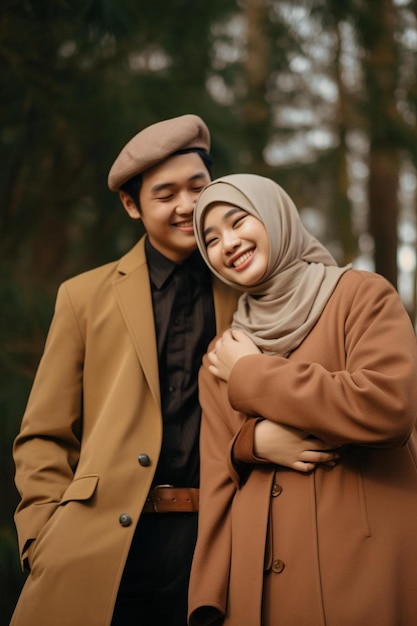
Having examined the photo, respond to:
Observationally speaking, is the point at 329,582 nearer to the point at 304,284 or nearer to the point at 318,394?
the point at 318,394

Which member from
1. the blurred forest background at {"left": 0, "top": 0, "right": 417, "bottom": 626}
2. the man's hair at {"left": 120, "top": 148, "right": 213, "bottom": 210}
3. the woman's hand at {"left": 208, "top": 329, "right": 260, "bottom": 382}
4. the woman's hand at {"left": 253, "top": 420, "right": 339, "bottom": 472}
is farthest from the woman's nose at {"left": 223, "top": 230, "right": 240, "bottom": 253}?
the blurred forest background at {"left": 0, "top": 0, "right": 417, "bottom": 626}

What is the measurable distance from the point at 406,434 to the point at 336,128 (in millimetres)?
4874

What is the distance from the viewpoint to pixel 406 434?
234 cm

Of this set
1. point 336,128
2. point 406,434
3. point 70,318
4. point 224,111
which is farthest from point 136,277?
point 336,128

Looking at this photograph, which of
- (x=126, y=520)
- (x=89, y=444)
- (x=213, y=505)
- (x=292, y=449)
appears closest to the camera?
(x=292, y=449)

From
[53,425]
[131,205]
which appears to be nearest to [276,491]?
[53,425]

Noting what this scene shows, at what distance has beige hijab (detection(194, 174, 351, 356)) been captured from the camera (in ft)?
8.50

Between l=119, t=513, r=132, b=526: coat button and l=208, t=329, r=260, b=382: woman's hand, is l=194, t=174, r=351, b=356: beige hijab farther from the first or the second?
l=119, t=513, r=132, b=526: coat button

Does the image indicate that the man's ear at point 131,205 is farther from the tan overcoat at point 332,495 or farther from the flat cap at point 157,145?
the tan overcoat at point 332,495

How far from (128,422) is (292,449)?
2.15 feet

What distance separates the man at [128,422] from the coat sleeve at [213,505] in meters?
0.17

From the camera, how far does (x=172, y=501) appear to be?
9.41 feet

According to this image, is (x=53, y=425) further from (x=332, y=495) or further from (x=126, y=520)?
(x=332, y=495)

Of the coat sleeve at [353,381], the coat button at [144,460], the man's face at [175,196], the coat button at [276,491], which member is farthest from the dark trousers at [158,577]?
the man's face at [175,196]
